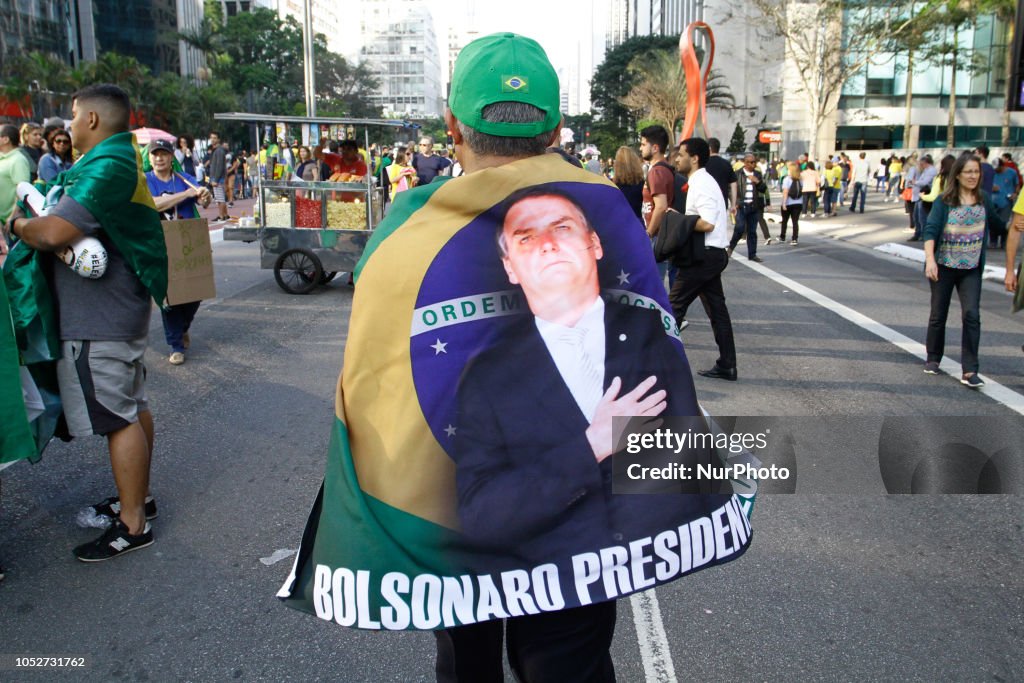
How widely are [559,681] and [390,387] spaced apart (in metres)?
0.70

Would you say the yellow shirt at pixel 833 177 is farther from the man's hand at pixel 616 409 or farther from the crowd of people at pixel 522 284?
the man's hand at pixel 616 409

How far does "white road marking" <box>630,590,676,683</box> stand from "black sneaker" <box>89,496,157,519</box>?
7.79 feet

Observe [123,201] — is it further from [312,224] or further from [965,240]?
[312,224]

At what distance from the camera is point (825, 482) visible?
4797mm

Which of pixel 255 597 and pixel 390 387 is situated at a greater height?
pixel 390 387

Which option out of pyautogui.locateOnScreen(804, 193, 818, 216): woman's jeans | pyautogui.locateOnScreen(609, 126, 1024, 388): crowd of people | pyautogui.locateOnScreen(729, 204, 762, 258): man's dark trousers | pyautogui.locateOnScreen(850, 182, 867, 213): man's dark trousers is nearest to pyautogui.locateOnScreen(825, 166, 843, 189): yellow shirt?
pyautogui.locateOnScreen(804, 193, 818, 216): woman's jeans

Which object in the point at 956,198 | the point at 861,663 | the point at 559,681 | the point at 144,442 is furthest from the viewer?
the point at 956,198

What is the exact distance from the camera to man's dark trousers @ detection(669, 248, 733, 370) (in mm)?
7320

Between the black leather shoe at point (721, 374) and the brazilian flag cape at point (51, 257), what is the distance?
4.69 metres

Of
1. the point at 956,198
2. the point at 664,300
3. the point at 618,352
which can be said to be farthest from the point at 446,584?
the point at 956,198

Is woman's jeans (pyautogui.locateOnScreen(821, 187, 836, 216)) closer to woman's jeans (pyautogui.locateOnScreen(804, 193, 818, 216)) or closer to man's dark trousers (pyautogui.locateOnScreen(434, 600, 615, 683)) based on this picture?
woman's jeans (pyautogui.locateOnScreen(804, 193, 818, 216))

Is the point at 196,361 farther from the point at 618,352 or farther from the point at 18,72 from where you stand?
the point at 18,72

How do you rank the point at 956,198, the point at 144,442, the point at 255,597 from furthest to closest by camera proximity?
the point at 956,198 → the point at 144,442 → the point at 255,597

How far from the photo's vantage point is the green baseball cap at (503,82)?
1.79 meters
